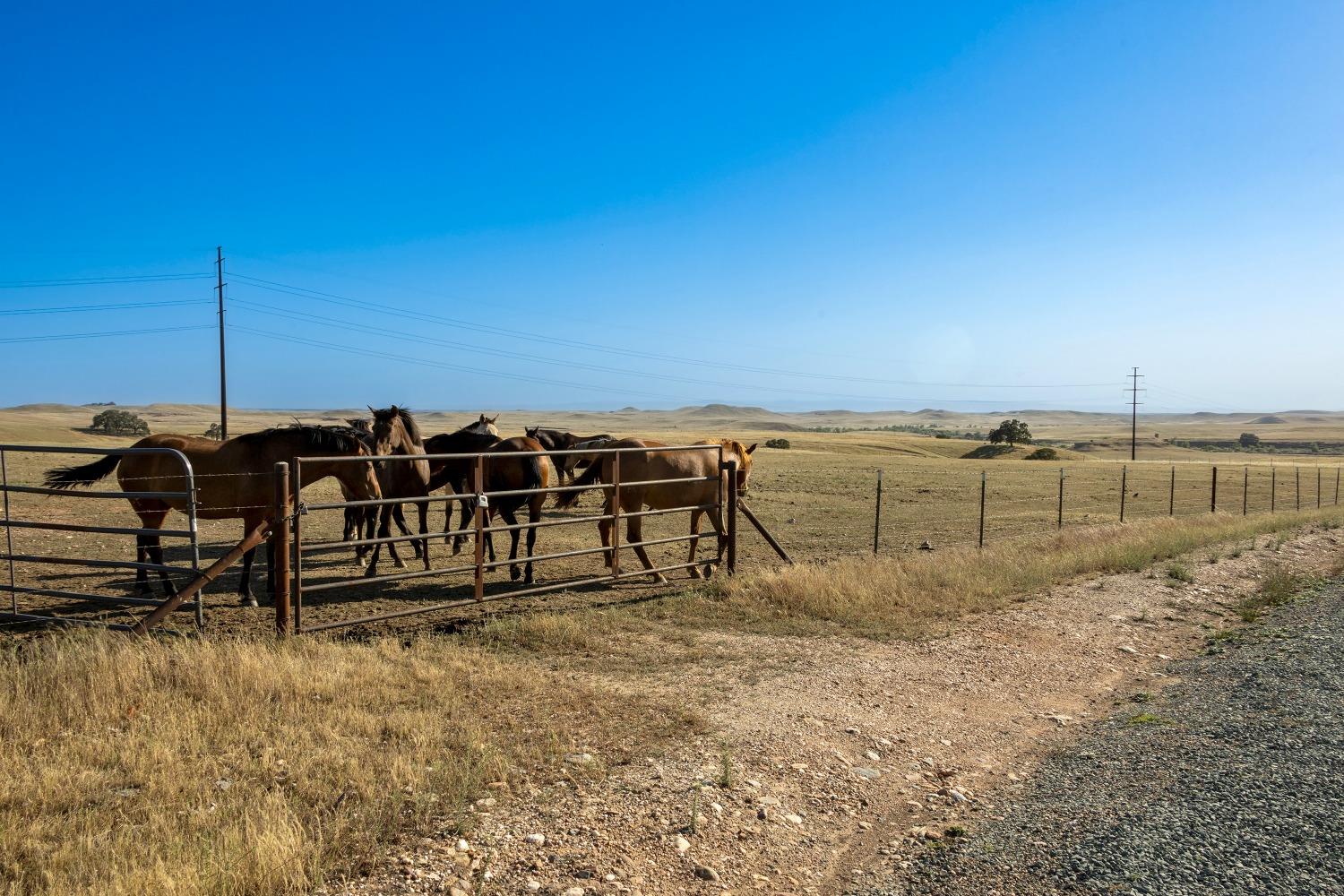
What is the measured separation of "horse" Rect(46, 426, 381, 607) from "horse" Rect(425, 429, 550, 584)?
1623 millimetres

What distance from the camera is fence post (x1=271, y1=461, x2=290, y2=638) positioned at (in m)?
6.84

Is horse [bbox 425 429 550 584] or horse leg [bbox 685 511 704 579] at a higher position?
horse [bbox 425 429 550 584]

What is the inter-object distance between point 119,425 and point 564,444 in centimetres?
5258

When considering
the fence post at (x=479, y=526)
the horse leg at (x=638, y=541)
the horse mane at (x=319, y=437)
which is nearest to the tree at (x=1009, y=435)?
the horse leg at (x=638, y=541)

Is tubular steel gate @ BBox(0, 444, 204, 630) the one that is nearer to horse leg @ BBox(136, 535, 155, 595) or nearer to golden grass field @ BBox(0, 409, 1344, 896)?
horse leg @ BBox(136, 535, 155, 595)

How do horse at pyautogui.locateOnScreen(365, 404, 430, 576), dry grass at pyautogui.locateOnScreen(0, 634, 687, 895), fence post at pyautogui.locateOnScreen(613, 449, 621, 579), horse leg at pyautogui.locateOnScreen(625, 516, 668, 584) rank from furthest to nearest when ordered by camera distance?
horse at pyautogui.locateOnScreen(365, 404, 430, 576) → horse leg at pyautogui.locateOnScreen(625, 516, 668, 584) → fence post at pyautogui.locateOnScreen(613, 449, 621, 579) → dry grass at pyautogui.locateOnScreen(0, 634, 687, 895)

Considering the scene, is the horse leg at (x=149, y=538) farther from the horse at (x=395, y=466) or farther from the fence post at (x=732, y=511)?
the fence post at (x=732, y=511)

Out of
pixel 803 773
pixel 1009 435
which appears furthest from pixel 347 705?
pixel 1009 435

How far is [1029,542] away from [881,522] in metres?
4.38

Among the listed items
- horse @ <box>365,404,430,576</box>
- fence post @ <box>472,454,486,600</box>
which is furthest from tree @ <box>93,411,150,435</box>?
fence post @ <box>472,454,486,600</box>

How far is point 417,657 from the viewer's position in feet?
20.8

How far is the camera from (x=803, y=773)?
15.6 ft

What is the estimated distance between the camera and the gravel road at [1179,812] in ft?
12.0

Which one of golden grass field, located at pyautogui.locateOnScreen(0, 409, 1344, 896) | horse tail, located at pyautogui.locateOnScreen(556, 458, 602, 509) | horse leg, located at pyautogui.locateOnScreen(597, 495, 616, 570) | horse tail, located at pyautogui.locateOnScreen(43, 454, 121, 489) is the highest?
horse tail, located at pyautogui.locateOnScreen(43, 454, 121, 489)
